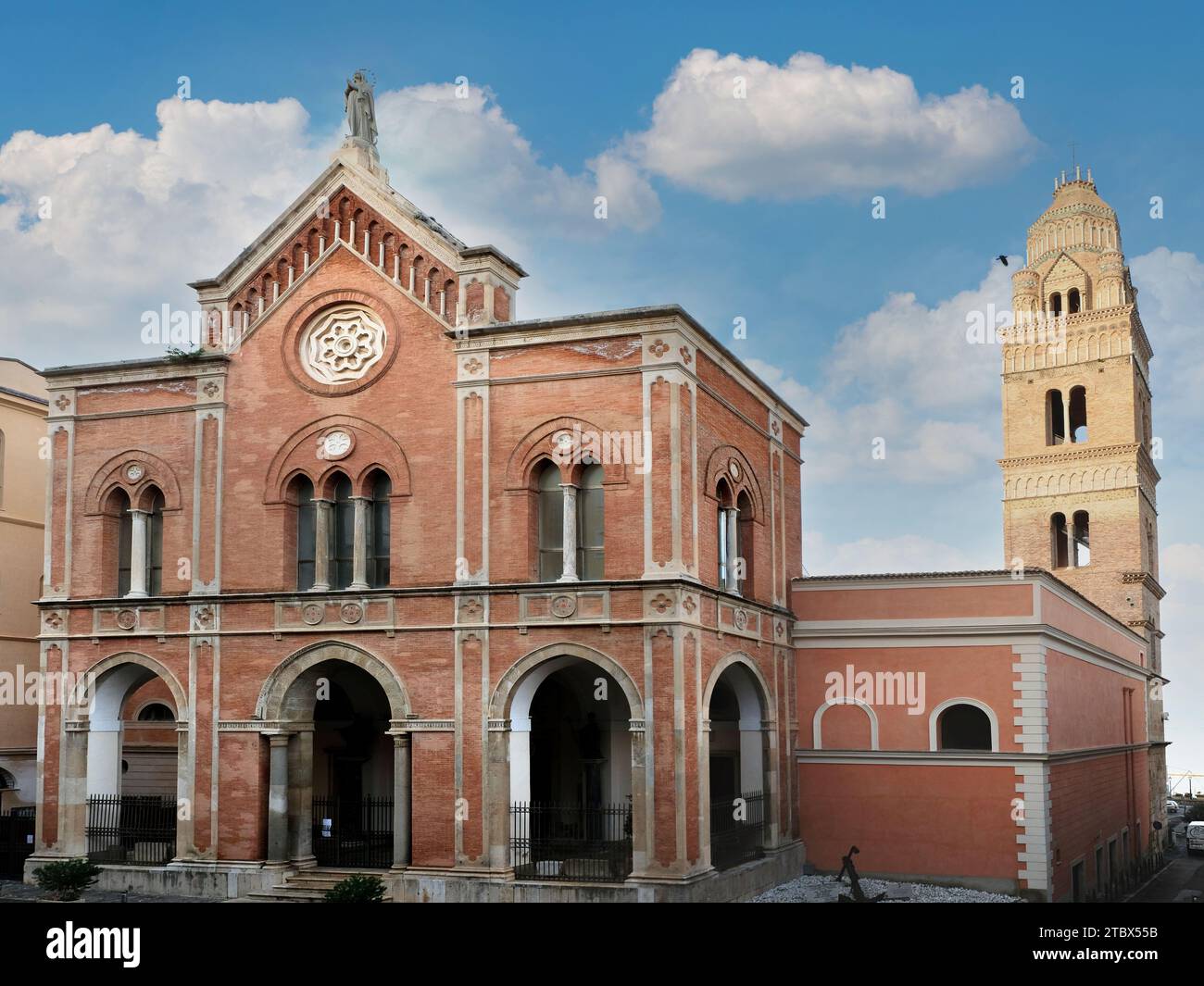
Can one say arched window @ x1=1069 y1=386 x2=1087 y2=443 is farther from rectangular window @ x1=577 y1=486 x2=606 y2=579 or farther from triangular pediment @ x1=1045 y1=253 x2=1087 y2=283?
rectangular window @ x1=577 y1=486 x2=606 y2=579

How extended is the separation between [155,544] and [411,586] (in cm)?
653

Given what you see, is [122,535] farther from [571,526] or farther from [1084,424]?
[1084,424]

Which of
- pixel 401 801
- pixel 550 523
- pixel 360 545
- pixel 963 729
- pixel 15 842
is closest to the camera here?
pixel 401 801

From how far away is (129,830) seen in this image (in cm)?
2678

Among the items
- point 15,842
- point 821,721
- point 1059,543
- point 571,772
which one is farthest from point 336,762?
point 1059,543

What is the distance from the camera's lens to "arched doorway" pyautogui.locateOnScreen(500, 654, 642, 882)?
78.2 feet

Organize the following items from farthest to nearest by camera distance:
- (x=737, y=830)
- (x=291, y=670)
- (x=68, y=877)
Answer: (x=737, y=830) → (x=291, y=670) → (x=68, y=877)

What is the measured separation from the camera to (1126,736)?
141 feet

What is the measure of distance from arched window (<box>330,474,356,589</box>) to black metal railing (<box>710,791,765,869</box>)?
909 centimetres

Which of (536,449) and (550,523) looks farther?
(550,523)

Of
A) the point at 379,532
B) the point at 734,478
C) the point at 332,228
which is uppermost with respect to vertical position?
the point at 332,228

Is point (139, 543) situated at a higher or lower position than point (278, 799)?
higher

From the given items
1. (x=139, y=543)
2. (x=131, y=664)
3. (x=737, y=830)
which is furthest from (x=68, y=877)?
(x=737, y=830)

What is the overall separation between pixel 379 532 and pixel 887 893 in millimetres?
12939
